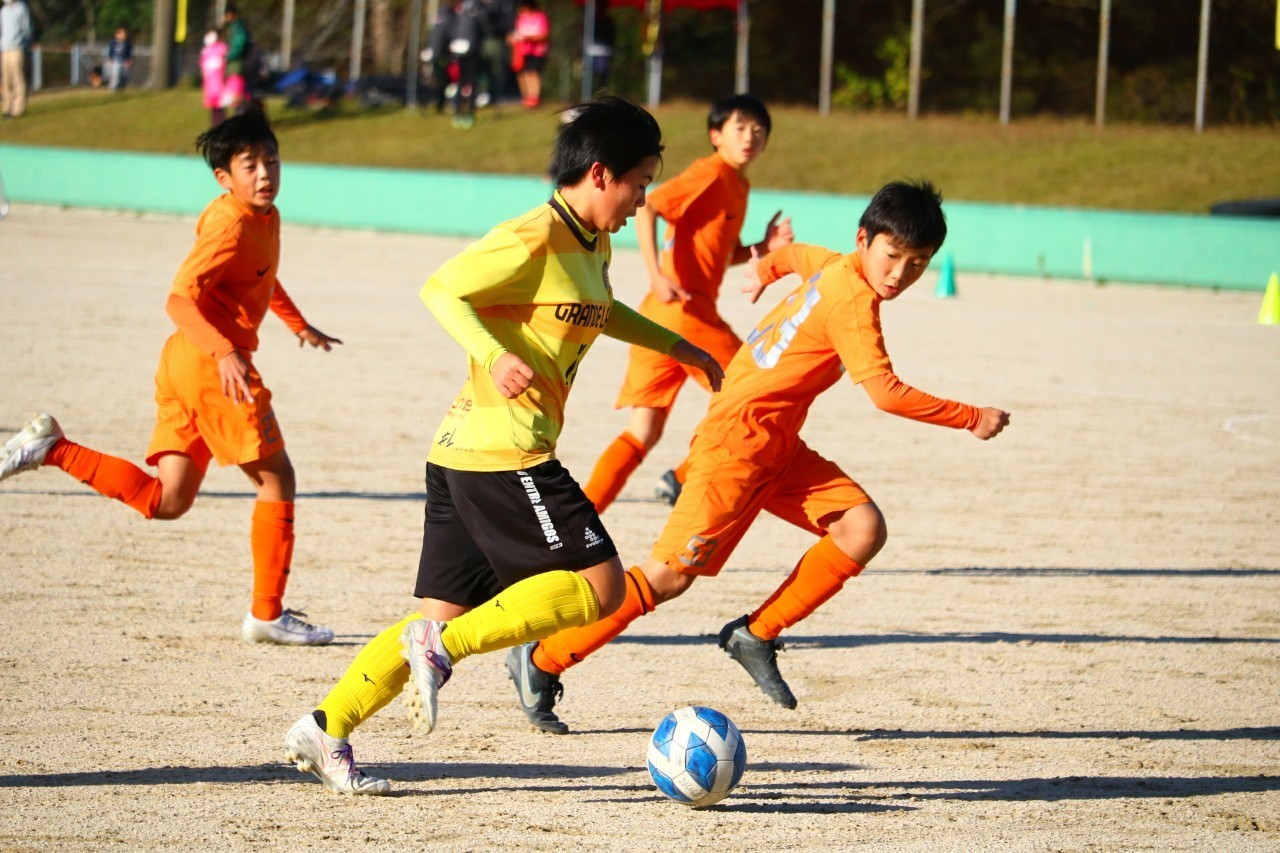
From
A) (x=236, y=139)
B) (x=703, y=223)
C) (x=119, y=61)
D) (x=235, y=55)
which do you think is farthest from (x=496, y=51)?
(x=236, y=139)

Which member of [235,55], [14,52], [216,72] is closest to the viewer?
[235,55]

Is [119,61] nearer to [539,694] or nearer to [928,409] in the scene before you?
[539,694]

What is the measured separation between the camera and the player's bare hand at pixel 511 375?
3818 millimetres

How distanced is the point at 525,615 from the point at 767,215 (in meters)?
19.8

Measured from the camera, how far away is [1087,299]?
18.8 m

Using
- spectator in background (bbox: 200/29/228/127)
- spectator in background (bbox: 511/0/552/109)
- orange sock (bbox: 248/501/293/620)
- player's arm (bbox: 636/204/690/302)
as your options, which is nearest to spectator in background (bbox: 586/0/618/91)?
spectator in background (bbox: 511/0/552/109)

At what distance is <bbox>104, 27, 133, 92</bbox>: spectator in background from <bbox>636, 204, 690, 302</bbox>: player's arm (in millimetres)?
33495

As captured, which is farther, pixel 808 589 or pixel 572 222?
pixel 808 589

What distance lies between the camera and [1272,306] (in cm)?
1705

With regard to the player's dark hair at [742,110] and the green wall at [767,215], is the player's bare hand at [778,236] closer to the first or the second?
the player's dark hair at [742,110]

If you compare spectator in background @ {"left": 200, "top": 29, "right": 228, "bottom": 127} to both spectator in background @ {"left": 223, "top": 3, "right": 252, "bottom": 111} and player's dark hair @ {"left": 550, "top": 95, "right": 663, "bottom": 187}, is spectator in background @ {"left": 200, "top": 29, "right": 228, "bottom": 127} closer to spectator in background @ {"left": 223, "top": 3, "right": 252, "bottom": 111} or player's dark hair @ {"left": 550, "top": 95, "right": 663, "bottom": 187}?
spectator in background @ {"left": 223, "top": 3, "right": 252, "bottom": 111}

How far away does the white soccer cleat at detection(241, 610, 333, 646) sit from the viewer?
227 inches

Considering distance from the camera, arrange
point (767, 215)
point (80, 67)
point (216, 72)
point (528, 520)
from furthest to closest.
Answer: point (80, 67)
point (216, 72)
point (767, 215)
point (528, 520)

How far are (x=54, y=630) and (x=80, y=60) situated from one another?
1484 inches
